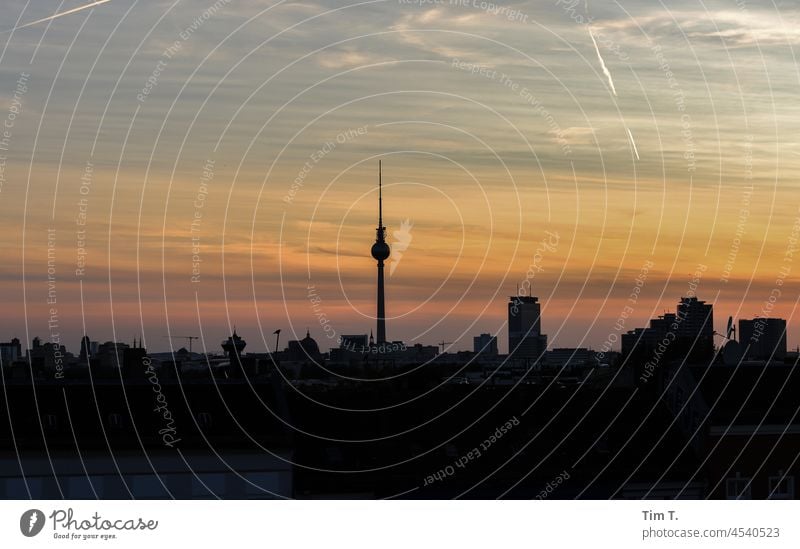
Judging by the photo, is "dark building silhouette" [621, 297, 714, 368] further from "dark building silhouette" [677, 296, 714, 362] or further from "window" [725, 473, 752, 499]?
"window" [725, 473, 752, 499]

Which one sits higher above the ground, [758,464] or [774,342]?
[774,342]

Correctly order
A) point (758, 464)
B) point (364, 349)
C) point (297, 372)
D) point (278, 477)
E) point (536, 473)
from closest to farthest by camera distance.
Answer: point (278, 477) → point (758, 464) → point (536, 473) → point (297, 372) → point (364, 349)

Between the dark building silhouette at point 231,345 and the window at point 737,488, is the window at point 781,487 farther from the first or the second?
the dark building silhouette at point 231,345

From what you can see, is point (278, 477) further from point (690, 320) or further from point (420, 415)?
point (690, 320)

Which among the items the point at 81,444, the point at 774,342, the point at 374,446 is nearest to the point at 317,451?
the point at 374,446

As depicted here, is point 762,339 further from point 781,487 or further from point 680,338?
point 781,487

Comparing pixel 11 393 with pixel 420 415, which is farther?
pixel 420 415
